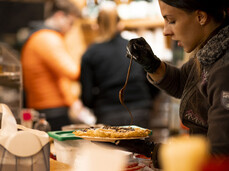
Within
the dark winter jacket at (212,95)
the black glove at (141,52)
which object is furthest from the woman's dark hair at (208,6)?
the black glove at (141,52)

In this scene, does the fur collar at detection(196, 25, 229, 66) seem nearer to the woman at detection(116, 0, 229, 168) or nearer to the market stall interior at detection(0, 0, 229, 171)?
the woman at detection(116, 0, 229, 168)

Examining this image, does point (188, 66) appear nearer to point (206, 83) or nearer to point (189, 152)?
point (206, 83)

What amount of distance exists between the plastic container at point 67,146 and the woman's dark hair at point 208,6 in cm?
72

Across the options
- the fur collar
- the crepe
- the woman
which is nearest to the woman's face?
the woman

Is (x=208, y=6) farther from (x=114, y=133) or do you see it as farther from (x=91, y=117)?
(x=91, y=117)

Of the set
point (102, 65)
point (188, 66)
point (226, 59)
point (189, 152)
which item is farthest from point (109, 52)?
point (189, 152)

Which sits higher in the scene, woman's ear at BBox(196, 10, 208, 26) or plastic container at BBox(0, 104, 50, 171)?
woman's ear at BBox(196, 10, 208, 26)

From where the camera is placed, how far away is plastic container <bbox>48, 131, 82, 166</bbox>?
5.31 feet

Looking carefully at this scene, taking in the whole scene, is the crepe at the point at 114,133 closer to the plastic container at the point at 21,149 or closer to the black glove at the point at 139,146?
the black glove at the point at 139,146

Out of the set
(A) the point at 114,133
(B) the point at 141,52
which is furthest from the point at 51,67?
(A) the point at 114,133

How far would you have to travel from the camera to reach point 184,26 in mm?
1484

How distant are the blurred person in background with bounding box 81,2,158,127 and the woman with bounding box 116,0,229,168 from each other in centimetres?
155

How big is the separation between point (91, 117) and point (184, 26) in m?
2.91

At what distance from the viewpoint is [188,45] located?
1.52 metres
